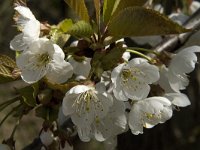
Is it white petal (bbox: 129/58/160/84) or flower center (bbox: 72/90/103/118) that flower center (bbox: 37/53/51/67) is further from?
white petal (bbox: 129/58/160/84)

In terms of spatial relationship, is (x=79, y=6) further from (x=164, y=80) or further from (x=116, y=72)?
(x=164, y=80)

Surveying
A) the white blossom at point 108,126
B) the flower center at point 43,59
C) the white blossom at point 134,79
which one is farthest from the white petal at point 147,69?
the flower center at point 43,59

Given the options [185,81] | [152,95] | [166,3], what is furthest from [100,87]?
[166,3]

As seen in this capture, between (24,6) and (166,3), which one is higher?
(24,6)

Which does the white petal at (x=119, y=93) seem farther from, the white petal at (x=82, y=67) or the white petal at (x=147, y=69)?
the white petal at (x=82, y=67)

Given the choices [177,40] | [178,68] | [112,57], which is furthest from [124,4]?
[177,40]

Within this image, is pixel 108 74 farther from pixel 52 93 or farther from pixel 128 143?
pixel 128 143

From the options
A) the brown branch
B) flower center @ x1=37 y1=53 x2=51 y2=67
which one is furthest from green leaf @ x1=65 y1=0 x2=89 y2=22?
the brown branch
